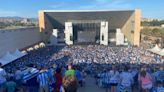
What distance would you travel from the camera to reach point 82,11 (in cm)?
6109

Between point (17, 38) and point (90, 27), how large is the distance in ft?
79.7

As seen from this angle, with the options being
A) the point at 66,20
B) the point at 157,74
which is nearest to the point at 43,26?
the point at 66,20

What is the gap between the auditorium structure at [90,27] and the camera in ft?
200

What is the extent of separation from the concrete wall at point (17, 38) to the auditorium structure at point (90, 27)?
3.17 m

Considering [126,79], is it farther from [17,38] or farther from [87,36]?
[87,36]

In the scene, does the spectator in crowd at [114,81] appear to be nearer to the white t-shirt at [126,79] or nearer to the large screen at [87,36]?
the white t-shirt at [126,79]

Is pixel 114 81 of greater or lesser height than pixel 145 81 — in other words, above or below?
below

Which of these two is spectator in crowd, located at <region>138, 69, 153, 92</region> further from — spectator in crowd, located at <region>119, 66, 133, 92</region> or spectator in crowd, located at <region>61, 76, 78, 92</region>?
spectator in crowd, located at <region>61, 76, 78, 92</region>

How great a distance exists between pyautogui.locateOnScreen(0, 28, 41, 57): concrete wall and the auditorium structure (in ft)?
10.4

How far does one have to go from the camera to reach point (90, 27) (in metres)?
66.6

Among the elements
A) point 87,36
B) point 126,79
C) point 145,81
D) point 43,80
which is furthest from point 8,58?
point 87,36

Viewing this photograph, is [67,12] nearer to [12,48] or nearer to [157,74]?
[12,48]

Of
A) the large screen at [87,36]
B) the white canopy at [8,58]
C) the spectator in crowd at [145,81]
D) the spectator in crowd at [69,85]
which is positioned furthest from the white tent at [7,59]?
the large screen at [87,36]

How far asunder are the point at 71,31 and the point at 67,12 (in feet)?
12.3
